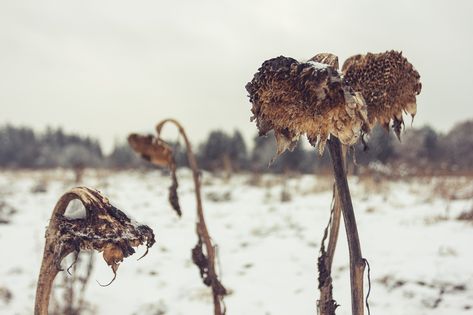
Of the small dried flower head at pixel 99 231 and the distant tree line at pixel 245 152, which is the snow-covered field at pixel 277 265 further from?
the distant tree line at pixel 245 152

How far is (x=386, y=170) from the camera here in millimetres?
11570

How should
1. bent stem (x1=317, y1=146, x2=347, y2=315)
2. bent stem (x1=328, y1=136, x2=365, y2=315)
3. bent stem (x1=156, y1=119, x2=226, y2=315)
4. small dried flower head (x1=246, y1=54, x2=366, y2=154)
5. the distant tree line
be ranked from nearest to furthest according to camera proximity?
small dried flower head (x1=246, y1=54, x2=366, y2=154)
bent stem (x1=328, y1=136, x2=365, y2=315)
bent stem (x1=317, y1=146, x2=347, y2=315)
bent stem (x1=156, y1=119, x2=226, y2=315)
the distant tree line

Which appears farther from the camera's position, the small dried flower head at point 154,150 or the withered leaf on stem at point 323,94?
the small dried flower head at point 154,150

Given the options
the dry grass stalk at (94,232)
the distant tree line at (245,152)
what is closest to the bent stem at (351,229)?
the dry grass stalk at (94,232)

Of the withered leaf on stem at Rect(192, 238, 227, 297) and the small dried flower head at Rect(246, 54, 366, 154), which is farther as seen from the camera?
the withered leaf on stem at Rect(192, 238, 227, 297)

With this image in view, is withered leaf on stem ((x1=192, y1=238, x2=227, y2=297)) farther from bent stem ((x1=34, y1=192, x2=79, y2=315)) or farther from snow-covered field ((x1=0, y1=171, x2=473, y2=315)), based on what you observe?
bent stem ((x1=34, y1=192, x2=79, y2=315))

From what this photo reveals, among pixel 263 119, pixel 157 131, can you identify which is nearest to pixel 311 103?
pixel 263 119

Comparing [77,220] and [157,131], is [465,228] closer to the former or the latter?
[157,131]

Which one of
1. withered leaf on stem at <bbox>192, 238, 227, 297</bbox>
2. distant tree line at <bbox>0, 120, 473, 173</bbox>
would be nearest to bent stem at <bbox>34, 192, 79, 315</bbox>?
withered leaf on stem at <bbox>192, 238, 227, 297</bbox>

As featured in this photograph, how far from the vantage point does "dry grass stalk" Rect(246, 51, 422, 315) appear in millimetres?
868

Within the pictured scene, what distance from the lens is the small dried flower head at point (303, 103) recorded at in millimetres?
861

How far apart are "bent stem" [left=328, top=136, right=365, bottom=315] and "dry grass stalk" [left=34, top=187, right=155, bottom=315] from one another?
1.61 ft

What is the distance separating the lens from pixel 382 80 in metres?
1.02

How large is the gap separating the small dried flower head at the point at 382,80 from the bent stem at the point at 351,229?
0.39 ft
